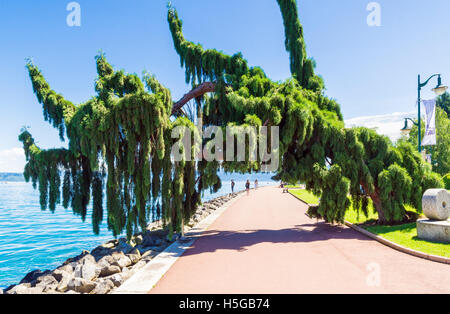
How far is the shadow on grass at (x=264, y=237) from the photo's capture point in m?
8.62

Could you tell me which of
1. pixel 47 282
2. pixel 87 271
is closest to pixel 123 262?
pixel 87 271

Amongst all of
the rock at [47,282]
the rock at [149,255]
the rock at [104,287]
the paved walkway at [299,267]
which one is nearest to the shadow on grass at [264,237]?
the paved walkway at [299,267]

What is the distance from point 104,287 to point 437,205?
1021 centimetres

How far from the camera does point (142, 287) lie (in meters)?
5.14

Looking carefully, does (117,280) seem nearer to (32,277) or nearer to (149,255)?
(149,255)

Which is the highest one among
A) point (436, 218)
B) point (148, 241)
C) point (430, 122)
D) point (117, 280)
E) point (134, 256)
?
point (430, 122)

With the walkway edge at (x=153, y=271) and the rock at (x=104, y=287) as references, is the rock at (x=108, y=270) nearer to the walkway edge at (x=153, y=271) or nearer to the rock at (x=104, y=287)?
the walkway edge at (x=153, y=271)

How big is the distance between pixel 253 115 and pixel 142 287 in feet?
20.8

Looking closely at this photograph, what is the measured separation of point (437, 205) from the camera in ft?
27.4

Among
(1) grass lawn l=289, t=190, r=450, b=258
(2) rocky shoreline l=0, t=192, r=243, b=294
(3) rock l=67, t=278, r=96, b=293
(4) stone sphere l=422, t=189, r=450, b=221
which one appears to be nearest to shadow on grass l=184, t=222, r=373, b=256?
(1) grass lawn l=289, t=190, r=450, b=258

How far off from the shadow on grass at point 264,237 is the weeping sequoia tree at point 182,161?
33.3 inches

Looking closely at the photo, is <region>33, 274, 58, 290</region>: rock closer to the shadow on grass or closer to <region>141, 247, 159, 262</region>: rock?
<region>141, 247, 159, 262</region>: rock
